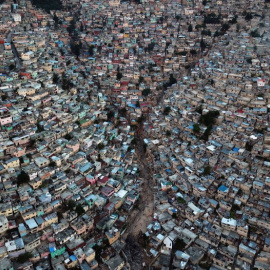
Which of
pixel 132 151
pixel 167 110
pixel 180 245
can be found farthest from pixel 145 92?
pixel 180 245

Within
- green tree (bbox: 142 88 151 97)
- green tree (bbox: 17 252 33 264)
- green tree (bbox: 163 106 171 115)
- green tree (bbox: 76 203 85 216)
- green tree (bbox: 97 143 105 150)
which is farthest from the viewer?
green tree (bbox: 142 88 151 97)

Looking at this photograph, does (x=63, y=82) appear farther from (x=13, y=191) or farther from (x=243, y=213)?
(x=243, y=213)

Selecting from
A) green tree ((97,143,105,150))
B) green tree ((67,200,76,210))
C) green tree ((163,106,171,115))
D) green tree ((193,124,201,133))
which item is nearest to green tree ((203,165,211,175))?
green tree ((193,124,201,133))

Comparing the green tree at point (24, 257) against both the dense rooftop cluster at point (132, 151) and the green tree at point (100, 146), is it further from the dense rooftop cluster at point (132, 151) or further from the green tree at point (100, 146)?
the green tree at point (100, 146)

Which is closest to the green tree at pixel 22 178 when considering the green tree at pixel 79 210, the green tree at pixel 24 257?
the green tree at pixel 79 210

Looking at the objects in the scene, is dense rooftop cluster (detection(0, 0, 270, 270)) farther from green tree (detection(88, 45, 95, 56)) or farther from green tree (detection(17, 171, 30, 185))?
green tree (detection(88, 45, 95, 56))

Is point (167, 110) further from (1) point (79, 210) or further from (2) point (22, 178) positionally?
(2) point (22, 178)

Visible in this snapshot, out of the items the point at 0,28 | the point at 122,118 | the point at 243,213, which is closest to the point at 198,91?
the point at 122,118

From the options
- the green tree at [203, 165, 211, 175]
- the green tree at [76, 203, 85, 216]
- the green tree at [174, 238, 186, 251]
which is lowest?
the green tree at [174, 238, 186, 251]

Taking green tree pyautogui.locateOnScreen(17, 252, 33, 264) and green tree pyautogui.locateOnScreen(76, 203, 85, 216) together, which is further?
green tree pyautogui.locateOnScreen(76, 203, 85, 216)
